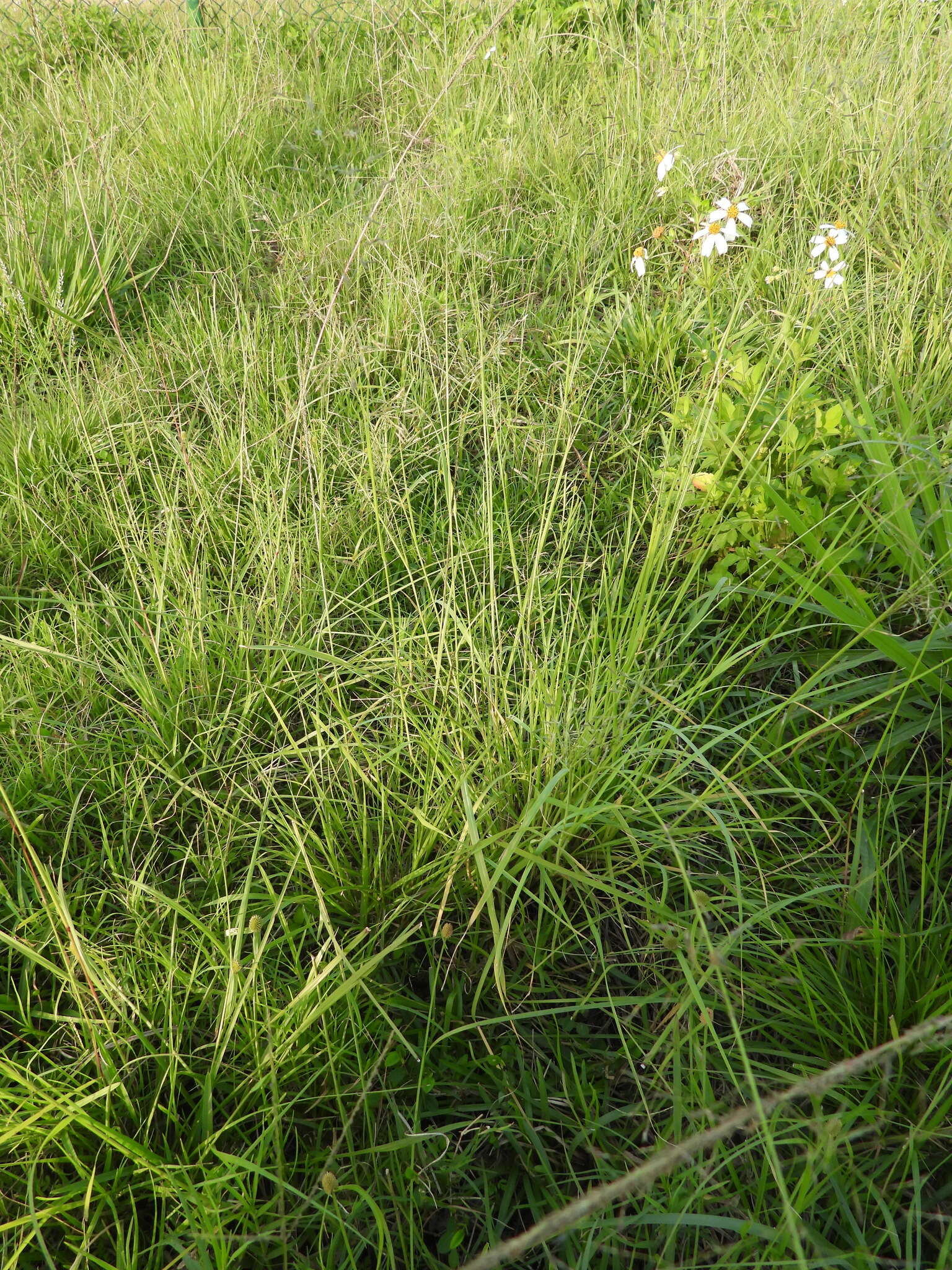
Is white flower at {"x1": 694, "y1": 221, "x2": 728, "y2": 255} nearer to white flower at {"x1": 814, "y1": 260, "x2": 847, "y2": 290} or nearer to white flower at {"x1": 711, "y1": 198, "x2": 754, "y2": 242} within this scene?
white flower at {"x1": 711, "y1": 198, "x2": 754, "y2": 242}

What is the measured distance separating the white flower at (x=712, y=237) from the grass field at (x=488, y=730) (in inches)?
1.8

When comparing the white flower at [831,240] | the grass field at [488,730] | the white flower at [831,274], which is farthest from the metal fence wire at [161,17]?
the white flower at [831,274]

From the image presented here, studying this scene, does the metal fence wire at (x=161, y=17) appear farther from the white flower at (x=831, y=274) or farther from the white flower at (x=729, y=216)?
the white flower at (x=831, y=274)

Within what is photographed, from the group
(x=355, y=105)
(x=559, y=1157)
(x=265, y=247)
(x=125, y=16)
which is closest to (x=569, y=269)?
(x=265, y=247)

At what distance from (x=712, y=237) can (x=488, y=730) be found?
3.84ft

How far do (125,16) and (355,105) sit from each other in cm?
163

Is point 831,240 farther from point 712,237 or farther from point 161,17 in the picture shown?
point 161,17

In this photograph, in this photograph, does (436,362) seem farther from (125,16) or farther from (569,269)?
(125,16)

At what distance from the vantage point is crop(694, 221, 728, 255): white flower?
176 centimetres

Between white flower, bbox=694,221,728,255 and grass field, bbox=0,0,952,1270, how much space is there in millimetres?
45

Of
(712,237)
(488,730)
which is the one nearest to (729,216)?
(712,237)

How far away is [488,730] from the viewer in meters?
1.31

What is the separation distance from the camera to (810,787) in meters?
1.38

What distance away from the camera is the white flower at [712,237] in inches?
69.4
